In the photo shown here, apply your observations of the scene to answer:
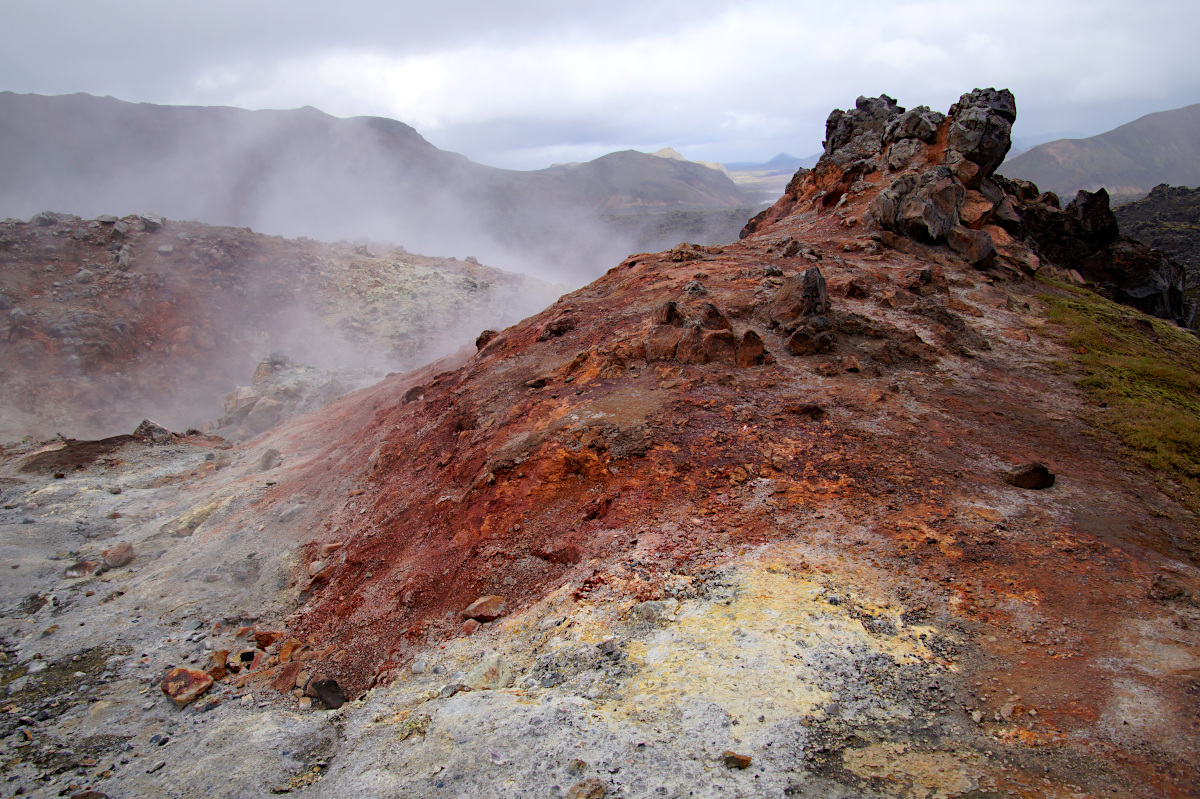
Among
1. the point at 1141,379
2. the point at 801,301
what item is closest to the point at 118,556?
the point at 801,301

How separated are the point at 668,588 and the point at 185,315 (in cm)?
2224

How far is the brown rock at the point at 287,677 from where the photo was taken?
471 cm

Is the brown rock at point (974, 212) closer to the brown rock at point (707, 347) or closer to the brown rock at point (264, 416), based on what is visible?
the brown rock at point (707, 347)

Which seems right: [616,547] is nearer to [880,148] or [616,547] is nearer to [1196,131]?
[880,148]

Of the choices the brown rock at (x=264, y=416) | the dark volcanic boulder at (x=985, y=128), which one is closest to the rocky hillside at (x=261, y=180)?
the brown rock at (x=264, y=416)

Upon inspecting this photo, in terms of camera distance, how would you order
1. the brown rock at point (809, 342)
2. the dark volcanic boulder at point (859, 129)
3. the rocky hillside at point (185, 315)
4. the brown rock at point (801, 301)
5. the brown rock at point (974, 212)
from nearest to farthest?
1. the brown rock at point (809, 342)
2. the brown rock at point (801, 301)
3. the brown rock at point (974, 212)
4. the rocky hillside at point (185, 315)
5. the dark volcanic boulder at point (859, 129)

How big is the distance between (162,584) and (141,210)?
1775 inches

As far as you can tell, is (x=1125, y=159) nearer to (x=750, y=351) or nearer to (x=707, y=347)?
(x=750, y=351)

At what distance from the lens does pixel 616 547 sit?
16.2 ft

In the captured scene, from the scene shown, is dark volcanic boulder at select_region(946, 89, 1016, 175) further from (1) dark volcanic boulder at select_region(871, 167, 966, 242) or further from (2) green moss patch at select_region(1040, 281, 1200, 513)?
(2) green moss patch at select_region(1040, 281, 1200, 513)

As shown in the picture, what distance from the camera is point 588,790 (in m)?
2.85

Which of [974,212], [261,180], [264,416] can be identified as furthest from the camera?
[261,180]

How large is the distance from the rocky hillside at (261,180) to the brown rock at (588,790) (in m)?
38.1

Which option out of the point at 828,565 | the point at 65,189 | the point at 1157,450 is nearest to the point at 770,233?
the point at 1157,450
